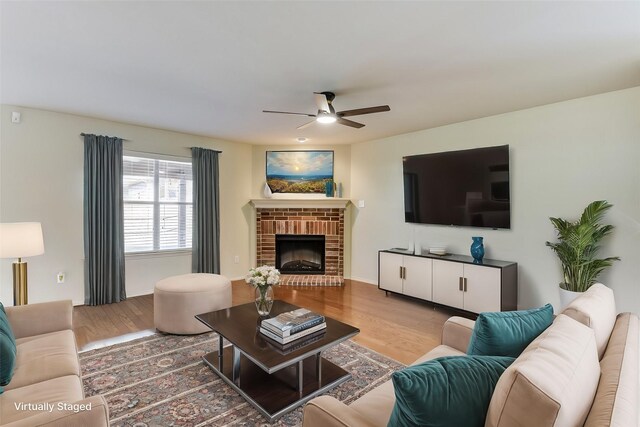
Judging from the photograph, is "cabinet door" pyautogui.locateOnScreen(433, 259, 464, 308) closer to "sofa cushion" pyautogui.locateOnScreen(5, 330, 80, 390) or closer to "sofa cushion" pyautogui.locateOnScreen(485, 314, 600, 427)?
"sofa cushion" pyautogui.locateOnScreen(485, 314, 600, 427)

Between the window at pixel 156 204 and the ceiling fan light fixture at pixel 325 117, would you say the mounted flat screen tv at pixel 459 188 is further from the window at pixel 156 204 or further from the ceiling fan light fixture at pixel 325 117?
the window at pixel 156 204

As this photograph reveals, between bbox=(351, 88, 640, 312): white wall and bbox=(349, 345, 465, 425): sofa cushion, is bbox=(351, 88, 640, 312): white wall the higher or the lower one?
the higher one

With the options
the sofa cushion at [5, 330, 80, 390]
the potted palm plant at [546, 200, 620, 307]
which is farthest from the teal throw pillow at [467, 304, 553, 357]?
the potted palm plant at [546, 200, 620, 307]

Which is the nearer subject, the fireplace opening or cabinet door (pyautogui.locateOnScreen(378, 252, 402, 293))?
cabinet door (pyautogui.locateOnScreen(378, 252, 402, 293))

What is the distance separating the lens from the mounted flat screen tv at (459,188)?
384 cm

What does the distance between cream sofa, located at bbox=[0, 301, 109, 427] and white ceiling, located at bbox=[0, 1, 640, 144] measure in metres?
1.93

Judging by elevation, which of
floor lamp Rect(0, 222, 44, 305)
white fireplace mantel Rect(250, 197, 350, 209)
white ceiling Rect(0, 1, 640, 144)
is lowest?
floor lamp Rect(0, 222, 44, 305)

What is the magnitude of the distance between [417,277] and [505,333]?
9.79ft

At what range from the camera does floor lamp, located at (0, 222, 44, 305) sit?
7.73 feet

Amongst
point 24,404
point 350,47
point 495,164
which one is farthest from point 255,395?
point 495,164

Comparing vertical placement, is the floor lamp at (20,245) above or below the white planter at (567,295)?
above

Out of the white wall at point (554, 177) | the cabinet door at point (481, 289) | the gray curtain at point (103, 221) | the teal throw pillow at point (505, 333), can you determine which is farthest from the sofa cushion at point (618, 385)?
the gray curtain at point (103, 221)

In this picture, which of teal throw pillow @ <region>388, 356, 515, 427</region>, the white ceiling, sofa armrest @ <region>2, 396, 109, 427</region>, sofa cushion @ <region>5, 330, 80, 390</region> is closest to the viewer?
teal throw pillow @ <region>388, 356, 515, 427</region>

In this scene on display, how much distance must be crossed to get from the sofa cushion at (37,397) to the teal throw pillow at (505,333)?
187cm
